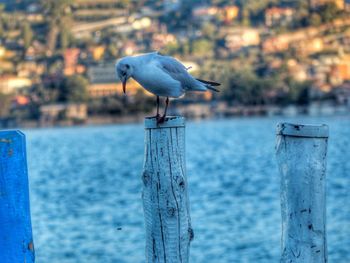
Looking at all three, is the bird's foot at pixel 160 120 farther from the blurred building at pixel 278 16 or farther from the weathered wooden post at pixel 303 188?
the blurred building at pixel 278 16

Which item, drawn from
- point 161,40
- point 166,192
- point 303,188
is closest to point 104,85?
point 161,40

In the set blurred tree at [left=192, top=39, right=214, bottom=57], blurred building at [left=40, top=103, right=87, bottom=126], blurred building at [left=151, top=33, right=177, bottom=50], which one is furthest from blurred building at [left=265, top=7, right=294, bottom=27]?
blurred building at [left=40, top=103, right=87, bottom=126]

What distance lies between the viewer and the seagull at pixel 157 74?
6.15 metres

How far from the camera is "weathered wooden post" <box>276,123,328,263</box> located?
5469mm

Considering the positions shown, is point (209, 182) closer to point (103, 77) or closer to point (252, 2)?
point (103, 77)

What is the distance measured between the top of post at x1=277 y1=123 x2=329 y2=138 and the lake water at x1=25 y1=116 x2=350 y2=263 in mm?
4902

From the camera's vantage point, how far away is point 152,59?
6.35 meters

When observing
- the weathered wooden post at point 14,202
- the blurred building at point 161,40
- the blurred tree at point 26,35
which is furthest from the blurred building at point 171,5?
the weathered wooden post at point 14,202

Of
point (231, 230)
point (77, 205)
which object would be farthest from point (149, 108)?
point (231, 230)

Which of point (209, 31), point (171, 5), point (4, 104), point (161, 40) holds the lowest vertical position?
point (4, 104)

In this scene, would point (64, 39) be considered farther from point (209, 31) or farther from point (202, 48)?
point (209, 31)

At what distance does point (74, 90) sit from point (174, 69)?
11213 centimetres

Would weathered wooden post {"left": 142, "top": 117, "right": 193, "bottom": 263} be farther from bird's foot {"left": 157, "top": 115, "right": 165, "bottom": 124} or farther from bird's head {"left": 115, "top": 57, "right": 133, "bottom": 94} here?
bird's head {"left": 115, "top": 57, "right": 133, "bottom": 94}

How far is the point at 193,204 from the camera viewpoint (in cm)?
2938
